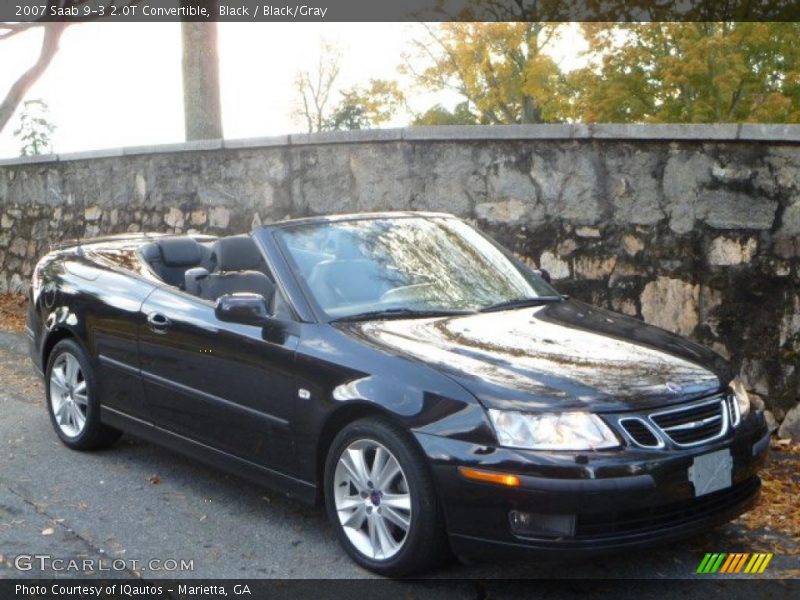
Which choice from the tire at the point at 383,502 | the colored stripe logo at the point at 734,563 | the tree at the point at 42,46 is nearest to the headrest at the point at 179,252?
the tire at the point at 383,502

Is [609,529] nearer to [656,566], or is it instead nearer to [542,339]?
[656,566]

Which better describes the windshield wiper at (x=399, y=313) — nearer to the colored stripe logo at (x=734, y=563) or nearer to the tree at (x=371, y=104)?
the colored stripe logo at (x=734, y=563)

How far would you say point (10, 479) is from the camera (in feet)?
20.8

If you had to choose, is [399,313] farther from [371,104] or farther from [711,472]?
[371,104]

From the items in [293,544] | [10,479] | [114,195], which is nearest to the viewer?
[293,544]

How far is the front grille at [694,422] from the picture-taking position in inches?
176

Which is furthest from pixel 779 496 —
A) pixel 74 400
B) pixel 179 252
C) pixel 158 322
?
pixel 74 400

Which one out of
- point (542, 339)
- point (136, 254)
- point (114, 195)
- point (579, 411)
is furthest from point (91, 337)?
point (114, 195)

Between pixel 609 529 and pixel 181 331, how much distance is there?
257cm

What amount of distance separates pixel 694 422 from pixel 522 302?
4.66 feet

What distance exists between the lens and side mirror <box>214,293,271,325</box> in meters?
5.37

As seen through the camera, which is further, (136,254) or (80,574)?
(136,254)

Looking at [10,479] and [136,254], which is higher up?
[136,254]

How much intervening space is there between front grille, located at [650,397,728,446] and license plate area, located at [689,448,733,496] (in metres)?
0.07
